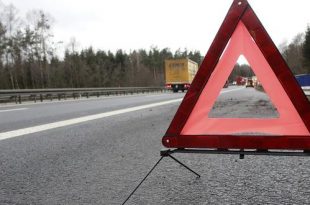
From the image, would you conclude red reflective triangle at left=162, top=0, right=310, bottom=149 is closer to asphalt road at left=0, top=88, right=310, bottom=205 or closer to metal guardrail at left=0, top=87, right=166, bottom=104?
asphalt road at left=0, top=88, right=310, bottom=205

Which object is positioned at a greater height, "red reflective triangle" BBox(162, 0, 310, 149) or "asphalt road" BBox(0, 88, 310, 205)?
"red reflective triangle" BBox(162, 0, 310, 149)

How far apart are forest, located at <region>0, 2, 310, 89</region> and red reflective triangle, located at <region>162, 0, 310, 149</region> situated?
56981 mm

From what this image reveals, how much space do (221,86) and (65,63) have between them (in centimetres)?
8565

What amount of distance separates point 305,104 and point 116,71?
4064 inches

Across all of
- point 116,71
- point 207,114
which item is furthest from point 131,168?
point 116,71

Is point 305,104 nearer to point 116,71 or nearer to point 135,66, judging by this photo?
point 116,71

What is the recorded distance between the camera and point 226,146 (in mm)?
2484

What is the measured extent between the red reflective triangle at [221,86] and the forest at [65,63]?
5698 cm

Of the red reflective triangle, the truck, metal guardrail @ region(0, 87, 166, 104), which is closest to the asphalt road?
the red reflective triangle

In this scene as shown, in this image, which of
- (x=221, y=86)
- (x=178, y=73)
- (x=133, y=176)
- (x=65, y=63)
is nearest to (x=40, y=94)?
(x=133, y=176)

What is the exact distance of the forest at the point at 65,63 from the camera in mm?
63219

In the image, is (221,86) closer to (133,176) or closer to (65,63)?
(133,176)

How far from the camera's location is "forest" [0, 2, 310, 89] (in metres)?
63.2

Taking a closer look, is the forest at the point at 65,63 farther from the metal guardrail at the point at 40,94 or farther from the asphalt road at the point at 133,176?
the asphalt road at the point at 133,176
